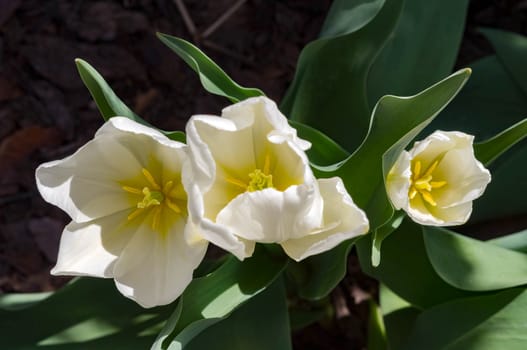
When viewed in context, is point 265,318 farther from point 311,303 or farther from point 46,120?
point 46,120

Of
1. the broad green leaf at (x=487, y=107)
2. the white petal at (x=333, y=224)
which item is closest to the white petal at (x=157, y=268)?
the white petal at (x=333, y=224)

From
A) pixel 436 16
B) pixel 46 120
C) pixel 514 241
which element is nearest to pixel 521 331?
pixel 514 241

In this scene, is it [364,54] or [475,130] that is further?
[475,130]

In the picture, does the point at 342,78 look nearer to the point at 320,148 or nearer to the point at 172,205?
the point at 320,148

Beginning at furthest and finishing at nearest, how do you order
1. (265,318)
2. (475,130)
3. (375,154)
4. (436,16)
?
1. (475,130)
2. (436,16)
3. (265,318)
4. (375,154)

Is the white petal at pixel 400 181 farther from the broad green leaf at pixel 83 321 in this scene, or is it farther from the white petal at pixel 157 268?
the broad green leaf at pixel 83 321

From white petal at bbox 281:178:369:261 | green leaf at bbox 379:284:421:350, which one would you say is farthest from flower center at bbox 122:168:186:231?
green leaf at bbox 379:284:421:350
